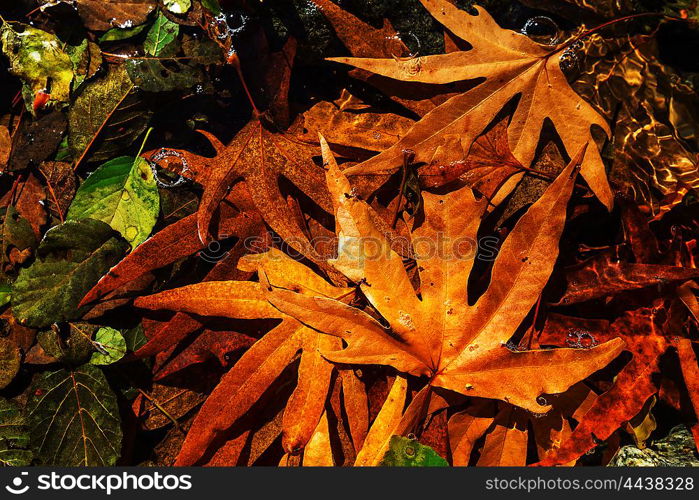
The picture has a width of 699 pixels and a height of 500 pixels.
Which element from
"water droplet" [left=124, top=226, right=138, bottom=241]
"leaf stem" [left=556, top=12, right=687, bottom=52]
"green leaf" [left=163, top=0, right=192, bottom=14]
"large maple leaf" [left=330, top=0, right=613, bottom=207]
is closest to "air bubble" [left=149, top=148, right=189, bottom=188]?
"water droplet" [left=124, top=226, right=138, bottom=241]

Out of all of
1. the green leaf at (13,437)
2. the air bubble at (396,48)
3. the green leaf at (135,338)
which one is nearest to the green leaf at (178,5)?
the air bubble at (396,48)

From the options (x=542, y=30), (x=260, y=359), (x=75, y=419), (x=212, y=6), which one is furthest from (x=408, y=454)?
(x=212, y=6)

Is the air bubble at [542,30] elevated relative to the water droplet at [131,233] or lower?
elevated

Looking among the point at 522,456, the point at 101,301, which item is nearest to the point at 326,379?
the point at 522,456

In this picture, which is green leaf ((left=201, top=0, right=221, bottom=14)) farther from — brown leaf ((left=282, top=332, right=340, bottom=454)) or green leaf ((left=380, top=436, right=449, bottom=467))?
green leaf ((left=380, top=436, right=449, bottom=467))

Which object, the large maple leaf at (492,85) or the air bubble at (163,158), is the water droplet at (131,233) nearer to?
the air bubble at (163,158)

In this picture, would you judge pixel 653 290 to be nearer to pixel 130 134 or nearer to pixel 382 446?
pixel 382 446
